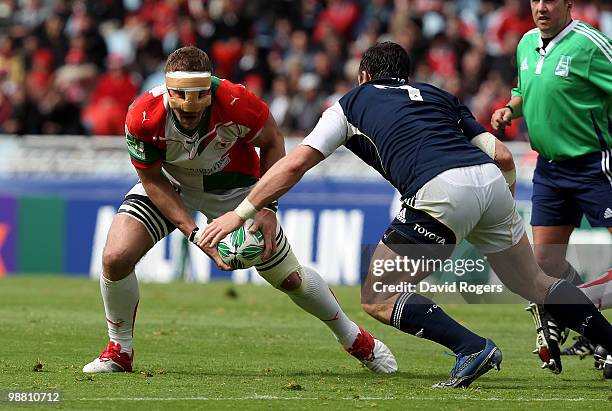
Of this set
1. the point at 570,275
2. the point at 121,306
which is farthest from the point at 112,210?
the point at 570,275

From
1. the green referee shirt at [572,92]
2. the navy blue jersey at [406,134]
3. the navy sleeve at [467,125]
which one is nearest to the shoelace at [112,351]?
the navy blue jersey at [406,134]

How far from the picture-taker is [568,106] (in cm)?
927

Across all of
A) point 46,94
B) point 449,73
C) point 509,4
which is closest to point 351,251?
point 449,73

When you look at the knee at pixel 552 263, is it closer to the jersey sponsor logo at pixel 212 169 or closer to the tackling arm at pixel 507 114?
the tackling arm at pixel 507 114

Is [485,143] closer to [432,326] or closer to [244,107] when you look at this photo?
[432,326]

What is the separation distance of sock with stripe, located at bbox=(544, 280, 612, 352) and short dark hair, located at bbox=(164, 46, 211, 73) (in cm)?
273

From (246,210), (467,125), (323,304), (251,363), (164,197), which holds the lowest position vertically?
(251,363)

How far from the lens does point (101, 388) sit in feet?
25.9

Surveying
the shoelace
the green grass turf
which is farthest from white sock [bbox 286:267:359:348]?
the shoelace

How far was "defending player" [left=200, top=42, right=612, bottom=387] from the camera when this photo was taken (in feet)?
25.5

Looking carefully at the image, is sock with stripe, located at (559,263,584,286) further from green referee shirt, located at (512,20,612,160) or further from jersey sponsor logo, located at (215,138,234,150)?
jersey sponsor logo, located at (215,138,234,150)

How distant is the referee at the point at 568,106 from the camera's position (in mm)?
9203

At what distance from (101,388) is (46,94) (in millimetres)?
15586

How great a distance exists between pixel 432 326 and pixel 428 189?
2.83 ft
